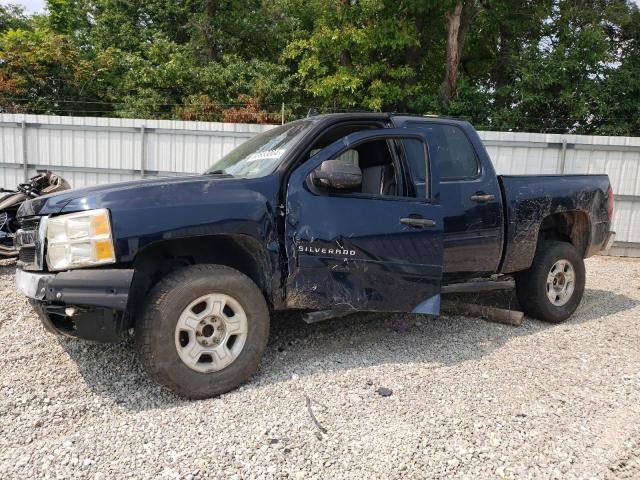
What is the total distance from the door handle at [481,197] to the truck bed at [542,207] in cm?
28

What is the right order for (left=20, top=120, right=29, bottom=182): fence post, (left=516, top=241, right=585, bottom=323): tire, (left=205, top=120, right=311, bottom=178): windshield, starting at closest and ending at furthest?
(left=205, top=120, right=311, bottom=178): windshield
(left=516, top=241, right=585, bottom=323): tire
(left=20, top=120, right=29, bottom=182): fence post

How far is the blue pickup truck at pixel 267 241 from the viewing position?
310 cm

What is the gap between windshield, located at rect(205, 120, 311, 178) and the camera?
381 cm

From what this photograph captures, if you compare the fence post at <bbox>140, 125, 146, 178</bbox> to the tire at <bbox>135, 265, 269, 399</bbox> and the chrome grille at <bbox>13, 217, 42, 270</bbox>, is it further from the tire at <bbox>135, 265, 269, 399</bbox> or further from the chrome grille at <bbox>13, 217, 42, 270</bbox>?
the tire at <bbox>135, 265, 269, 399</bbox>

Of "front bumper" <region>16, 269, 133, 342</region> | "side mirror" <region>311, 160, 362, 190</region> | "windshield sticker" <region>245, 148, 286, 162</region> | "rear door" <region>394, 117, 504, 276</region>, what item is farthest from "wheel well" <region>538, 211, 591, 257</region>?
"front bumper" <region>16, 269, 133, 342</region>

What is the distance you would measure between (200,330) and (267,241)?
718 millimetres

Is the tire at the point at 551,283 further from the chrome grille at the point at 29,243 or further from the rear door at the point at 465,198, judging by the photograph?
the chrome grille at the point at 29,243

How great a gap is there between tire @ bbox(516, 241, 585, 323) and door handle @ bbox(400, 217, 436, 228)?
1.76m

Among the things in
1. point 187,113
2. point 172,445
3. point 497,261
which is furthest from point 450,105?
point 172,445

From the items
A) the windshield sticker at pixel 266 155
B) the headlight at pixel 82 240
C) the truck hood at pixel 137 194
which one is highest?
the windshield sticker at pixel 266 155

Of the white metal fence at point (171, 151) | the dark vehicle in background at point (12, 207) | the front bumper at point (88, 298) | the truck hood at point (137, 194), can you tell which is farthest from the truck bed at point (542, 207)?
the dark vehicle in background at point (12, 207)

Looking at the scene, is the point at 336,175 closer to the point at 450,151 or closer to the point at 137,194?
the point at 137,194

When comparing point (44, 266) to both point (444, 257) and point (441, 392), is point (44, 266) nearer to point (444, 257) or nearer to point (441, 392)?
point (441, 392)

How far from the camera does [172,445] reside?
2803 mm
